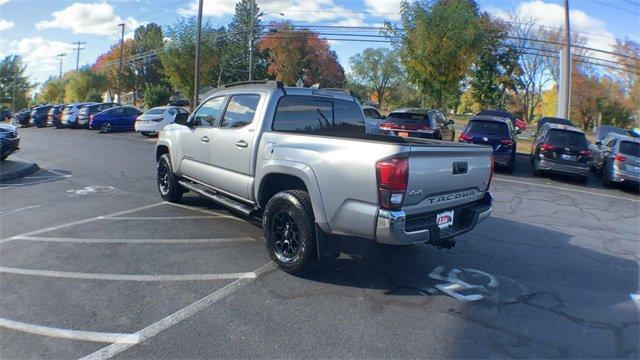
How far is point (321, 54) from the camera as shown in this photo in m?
64.4

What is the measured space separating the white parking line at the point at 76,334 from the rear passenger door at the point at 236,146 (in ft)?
7.51

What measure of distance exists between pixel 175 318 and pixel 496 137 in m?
12.0

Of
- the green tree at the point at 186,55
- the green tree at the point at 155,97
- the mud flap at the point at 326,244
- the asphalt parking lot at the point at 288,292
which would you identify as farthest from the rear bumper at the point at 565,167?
the green tree at the point at 155,97

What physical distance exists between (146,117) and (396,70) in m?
67.0

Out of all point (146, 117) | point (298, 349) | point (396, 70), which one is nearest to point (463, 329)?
point (298, 349)

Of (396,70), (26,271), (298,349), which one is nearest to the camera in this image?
(298,349)

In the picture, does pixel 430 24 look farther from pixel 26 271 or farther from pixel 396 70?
pixel 396 70

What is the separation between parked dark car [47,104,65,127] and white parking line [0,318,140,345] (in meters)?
30.9

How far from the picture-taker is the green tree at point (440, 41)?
19719mm

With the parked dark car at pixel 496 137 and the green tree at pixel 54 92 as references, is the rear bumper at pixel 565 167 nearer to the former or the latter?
the parked dark car at pixel 496 137

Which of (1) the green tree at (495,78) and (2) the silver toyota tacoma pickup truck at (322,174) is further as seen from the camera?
(1) the green tree at (495,78)

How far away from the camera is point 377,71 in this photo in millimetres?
84375

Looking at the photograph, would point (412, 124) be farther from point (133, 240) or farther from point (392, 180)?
point (392, 180)

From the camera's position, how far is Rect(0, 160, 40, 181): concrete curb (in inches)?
424
